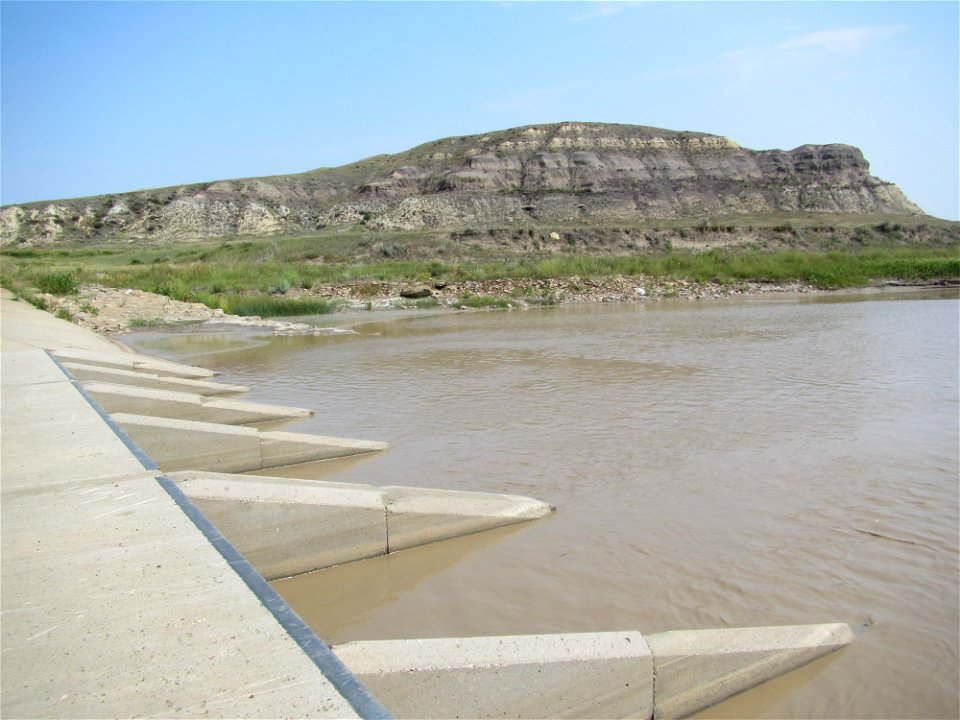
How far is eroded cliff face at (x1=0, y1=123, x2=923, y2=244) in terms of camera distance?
7038 cm

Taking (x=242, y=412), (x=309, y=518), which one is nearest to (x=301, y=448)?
(x=242, y=412)

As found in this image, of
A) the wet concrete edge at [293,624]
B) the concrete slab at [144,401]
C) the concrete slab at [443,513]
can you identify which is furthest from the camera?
the concrete slab at [144,401]

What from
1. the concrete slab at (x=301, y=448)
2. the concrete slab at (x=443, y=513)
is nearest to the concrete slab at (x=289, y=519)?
the concrete slab at (x=443, y=513)

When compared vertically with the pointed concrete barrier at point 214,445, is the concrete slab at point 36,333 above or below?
above

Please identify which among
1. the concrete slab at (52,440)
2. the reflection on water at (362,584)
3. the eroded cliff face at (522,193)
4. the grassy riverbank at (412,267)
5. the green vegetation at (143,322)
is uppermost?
the eroded cliff face at (522,193)

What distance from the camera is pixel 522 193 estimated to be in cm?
7250

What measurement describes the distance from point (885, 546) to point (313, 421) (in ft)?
21.7

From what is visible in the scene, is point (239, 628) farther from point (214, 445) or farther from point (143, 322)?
point (143, 322)

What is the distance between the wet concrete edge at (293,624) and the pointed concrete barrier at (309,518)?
1.10 feet

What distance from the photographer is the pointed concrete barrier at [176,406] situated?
7.63 meters

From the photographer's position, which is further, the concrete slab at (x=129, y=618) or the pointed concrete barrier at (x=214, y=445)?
the pointed concrete barrier at (x=214, y=445)

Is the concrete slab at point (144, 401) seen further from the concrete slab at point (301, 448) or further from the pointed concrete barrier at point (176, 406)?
the concrete slab at point (301, 448)

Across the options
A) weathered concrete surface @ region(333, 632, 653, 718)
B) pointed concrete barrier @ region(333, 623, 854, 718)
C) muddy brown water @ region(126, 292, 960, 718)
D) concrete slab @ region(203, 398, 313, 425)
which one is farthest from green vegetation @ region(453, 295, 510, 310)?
weathered concrete surface @ region(333, 632, 653, 718)

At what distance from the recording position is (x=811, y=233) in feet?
191
